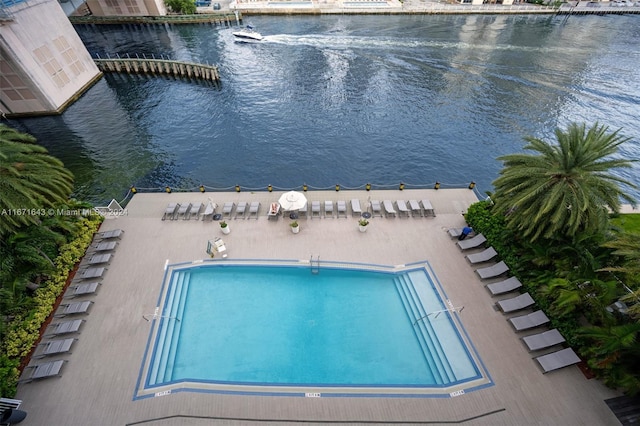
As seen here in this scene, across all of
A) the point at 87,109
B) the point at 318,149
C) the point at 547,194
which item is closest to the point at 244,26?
the point at 87,109

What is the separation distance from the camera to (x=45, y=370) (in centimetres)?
1700

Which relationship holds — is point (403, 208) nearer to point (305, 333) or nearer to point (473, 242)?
point (473, 242)

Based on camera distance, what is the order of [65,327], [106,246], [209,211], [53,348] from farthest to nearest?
[209,211] → [106,246] → [65,327] → [53,348]

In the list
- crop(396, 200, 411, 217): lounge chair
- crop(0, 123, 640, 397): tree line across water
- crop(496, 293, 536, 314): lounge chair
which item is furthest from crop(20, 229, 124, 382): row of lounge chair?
crop(496, 293, 536, 314): lounge chair

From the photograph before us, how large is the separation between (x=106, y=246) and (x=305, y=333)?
17.3 metres

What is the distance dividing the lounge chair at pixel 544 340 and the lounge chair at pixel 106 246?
29415 millimetres

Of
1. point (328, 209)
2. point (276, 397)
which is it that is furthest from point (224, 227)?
point (276, 397)

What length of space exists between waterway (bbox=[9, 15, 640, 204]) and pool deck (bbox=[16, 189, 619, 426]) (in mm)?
9913

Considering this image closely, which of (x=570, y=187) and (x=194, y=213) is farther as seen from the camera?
(x=194, y=213)

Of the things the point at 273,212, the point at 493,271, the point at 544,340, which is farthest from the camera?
the point at 273,212

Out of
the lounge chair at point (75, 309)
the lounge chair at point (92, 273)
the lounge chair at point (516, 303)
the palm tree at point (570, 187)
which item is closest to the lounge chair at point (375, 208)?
the palm tree at point (570, 187)

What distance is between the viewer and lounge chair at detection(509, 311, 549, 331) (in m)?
18.2

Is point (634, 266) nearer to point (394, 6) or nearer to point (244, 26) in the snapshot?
point (244, 26)

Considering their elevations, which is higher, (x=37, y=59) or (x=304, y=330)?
(x=37, y=59)
